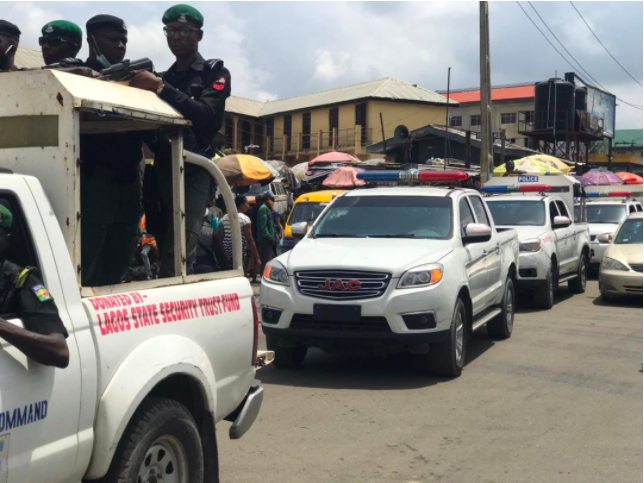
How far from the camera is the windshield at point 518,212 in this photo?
13.8m

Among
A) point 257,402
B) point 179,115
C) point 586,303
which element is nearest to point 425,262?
point 257,402

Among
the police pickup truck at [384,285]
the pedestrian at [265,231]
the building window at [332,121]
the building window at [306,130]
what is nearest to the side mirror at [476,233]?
the police pickup truck at [384,285]

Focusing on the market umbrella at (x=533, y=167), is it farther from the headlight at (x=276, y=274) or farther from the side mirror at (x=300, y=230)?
the headlight at (x=276, y=274)

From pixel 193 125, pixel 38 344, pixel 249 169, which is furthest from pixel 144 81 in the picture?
pixel 249 169

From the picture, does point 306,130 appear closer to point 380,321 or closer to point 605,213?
point 605,213

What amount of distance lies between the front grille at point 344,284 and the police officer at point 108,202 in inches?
121

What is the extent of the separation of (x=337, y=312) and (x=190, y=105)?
3.53 metres

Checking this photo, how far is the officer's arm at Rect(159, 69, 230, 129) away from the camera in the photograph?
168 inches

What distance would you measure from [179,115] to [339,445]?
9.20 feet

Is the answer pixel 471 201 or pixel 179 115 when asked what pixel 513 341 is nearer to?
pixel 471 201

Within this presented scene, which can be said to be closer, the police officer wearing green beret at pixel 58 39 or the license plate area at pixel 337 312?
the police officer wearing green beret at pixel 58 39

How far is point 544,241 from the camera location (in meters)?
12.9

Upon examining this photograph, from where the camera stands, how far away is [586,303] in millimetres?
13891

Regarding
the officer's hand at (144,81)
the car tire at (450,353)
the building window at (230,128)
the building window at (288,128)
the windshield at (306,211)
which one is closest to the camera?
the officer's hand at (144,81)
